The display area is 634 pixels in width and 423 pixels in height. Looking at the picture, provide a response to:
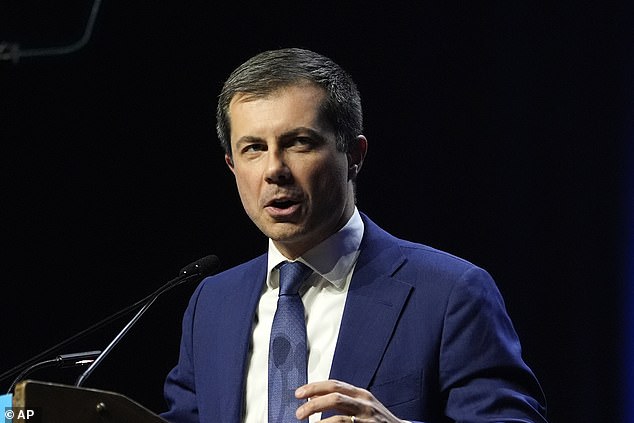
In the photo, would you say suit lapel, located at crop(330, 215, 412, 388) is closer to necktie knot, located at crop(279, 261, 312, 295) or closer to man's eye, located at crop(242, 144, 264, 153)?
necktie knot, located at crop(279, 261, 312, 295)

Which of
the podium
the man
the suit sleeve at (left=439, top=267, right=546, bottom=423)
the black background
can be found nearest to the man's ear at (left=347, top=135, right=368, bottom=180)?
the man

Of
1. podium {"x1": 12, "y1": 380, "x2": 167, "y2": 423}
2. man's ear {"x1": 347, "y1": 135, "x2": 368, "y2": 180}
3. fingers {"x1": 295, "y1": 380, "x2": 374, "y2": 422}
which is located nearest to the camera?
podium {"x1": 12, "y1": 380, "x2": 167, "y2": 423}

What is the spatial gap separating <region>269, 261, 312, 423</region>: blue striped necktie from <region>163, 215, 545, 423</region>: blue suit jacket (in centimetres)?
10

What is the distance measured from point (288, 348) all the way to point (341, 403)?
1.68 feet

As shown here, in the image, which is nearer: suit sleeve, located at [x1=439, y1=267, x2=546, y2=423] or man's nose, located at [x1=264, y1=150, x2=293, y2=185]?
suit sleeve, located at [x1=439, y1=267, x2=546, y2=423]

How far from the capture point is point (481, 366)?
2289 millimetres

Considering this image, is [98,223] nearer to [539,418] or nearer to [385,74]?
[385,74]

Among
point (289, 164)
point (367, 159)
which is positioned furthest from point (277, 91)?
point (367, 159)

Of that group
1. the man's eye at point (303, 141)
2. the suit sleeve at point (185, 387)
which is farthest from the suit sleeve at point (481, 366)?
the suit sleeve at point (185, 387)

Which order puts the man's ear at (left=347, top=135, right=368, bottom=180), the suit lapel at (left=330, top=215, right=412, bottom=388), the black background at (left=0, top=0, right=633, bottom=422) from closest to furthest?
the suit lapel at (left=330, top=215, right=412, bottom=388) → the man's ear at (left=347, top=135, right=368, bottom=180) → the black background at (left=0, top=0, right=633, bottom=422)

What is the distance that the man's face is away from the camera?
96.0 inches

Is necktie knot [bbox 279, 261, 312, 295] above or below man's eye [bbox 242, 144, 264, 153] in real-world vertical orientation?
below

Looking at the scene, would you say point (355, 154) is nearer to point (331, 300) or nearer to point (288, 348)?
point (331, 300)

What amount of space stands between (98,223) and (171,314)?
20.6 inches
